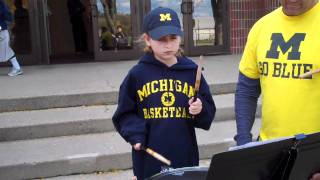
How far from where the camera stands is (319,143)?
186 cm

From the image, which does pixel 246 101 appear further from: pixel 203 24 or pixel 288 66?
pixel 203 24

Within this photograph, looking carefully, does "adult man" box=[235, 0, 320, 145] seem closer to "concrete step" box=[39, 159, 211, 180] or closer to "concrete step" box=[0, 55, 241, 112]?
"concrete step" box=[39, 159, 211, 180]

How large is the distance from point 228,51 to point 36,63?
13.4 feet

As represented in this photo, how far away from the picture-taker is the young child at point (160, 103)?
2.67 meters

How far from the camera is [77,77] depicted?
8016 millimetres

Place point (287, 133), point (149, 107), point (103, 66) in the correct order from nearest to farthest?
point (287, 133) → point (149, 107) → point (103, 66)

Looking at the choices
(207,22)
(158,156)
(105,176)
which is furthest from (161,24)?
(207,22)

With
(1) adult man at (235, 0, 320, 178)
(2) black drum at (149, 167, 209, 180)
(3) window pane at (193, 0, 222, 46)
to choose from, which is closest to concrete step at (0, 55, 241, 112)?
(3) window pane at (193, 0, 222, 46)

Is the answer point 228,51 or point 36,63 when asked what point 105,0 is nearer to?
point 36,63

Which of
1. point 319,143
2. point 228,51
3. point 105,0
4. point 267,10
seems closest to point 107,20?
point 105,0

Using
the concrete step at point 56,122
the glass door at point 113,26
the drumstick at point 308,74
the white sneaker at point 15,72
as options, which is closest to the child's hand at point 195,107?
the drumstick at point 308,74

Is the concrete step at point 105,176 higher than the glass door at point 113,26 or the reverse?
the reverse

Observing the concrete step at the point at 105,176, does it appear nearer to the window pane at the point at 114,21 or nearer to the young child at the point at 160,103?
the young child at the point at 160,103

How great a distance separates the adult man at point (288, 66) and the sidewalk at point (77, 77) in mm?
4241
